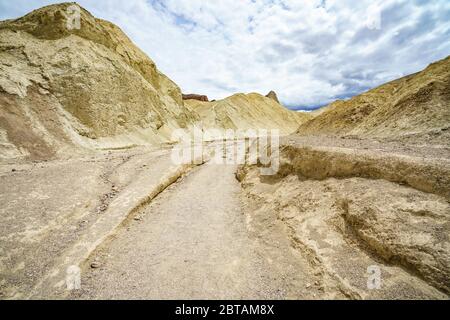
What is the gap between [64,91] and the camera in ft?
53.2

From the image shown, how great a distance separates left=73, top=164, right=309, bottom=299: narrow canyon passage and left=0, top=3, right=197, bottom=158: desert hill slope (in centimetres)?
891

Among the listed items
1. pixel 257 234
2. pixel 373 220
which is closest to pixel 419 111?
pixel 373 220

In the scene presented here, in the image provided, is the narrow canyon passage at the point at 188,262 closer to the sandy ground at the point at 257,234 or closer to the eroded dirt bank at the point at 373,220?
the sandy ground at the point at 257,234

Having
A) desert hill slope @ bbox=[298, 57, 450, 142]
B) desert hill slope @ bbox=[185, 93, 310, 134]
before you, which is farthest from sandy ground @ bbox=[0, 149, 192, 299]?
desert hill slope @ bbox=[185, 93, 310, 134]

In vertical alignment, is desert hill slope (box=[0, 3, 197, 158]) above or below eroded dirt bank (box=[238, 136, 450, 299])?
above

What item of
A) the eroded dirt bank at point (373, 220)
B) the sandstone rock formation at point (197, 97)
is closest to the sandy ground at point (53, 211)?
the eroded dirt bank at point (373, 220)

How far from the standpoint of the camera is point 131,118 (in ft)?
66.1

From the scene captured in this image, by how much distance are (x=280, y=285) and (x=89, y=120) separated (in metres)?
16.7

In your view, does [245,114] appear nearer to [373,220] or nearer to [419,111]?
[419,111]

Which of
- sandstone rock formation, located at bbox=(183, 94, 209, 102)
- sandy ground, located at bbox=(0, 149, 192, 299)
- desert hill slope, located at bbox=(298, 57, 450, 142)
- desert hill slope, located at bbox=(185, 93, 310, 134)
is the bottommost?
sandy ground, located at bbox=(0, 149, 192, 299)

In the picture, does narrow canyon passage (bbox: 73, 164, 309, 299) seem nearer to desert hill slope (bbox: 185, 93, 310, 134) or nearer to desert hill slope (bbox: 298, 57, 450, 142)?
desert hill slope (bbox: 298, 57, 450, 142)

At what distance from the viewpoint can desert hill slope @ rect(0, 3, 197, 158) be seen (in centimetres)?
1309

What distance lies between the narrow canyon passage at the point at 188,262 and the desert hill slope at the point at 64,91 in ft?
29.2

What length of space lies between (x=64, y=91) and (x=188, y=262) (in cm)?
1629
